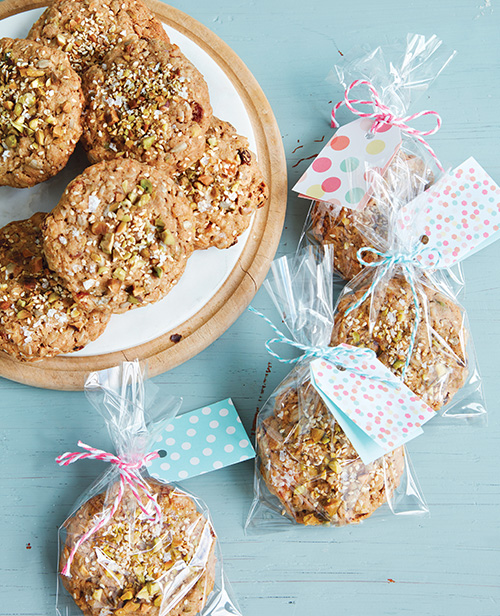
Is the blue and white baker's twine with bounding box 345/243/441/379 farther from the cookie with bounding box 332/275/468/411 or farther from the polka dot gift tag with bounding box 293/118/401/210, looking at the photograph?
the polka dot gift tag with bounding box 293/118/401/210

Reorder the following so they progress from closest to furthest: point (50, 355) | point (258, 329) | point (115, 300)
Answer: point (115, 300)
point (50, 355)
point (258, 329)

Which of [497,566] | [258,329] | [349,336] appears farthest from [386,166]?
[497,566]

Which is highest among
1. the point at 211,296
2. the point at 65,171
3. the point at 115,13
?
the point at 115,13

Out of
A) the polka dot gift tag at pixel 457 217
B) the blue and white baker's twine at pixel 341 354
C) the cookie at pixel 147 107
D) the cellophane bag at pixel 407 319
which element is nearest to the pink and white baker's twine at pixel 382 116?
the polka dot gift tag at pixel 457 217

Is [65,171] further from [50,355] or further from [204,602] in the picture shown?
[204,602]

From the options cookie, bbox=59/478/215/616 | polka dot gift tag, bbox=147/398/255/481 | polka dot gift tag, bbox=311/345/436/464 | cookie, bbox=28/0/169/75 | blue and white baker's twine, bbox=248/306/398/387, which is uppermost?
cookie, bbox=28/0/169/75

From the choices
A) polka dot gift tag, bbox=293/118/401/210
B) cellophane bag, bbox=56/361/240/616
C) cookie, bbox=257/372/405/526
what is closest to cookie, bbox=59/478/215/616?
cellophane bag, bbox=56/361/240/616

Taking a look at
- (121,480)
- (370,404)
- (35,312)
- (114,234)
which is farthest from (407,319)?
(35,312)

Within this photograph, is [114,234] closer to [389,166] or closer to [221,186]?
[221,186]
